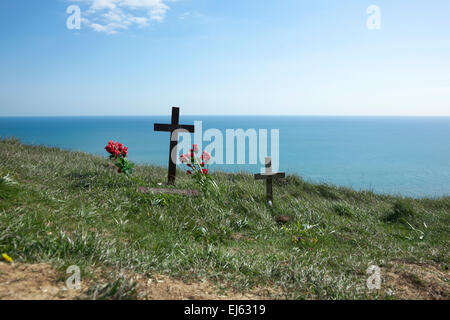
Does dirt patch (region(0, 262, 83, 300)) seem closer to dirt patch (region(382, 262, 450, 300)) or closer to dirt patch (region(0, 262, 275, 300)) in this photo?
dirt patch (region(0, 262, 275, 300))

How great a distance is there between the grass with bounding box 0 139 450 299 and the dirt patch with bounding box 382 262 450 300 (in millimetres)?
296

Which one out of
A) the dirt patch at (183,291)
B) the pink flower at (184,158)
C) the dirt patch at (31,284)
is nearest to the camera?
the dirt patch at (31,284)

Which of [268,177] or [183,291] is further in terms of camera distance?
[268,177]

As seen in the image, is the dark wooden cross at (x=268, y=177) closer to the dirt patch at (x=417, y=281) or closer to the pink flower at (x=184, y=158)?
the pink flower at (x=184, y=158)

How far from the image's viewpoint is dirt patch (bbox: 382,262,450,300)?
390 centimetres

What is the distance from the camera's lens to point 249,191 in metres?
8.69

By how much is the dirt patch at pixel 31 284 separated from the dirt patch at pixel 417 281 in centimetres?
376

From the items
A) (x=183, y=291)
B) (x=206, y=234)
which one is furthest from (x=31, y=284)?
(x=206, y=234)

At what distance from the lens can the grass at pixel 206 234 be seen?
3609 millimetres

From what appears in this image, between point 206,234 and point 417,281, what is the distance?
3351 millimetres

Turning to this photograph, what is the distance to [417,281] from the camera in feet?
13.9

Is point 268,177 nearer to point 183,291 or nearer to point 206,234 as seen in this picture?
point 206,234

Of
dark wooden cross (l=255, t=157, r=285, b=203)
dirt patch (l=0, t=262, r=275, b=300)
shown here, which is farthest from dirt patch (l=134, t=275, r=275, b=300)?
dark wooden cross (l=255, t=157, r=285, b=203)

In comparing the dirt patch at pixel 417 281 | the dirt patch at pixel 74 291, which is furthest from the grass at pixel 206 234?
the dirt patch at pixel 417 281
